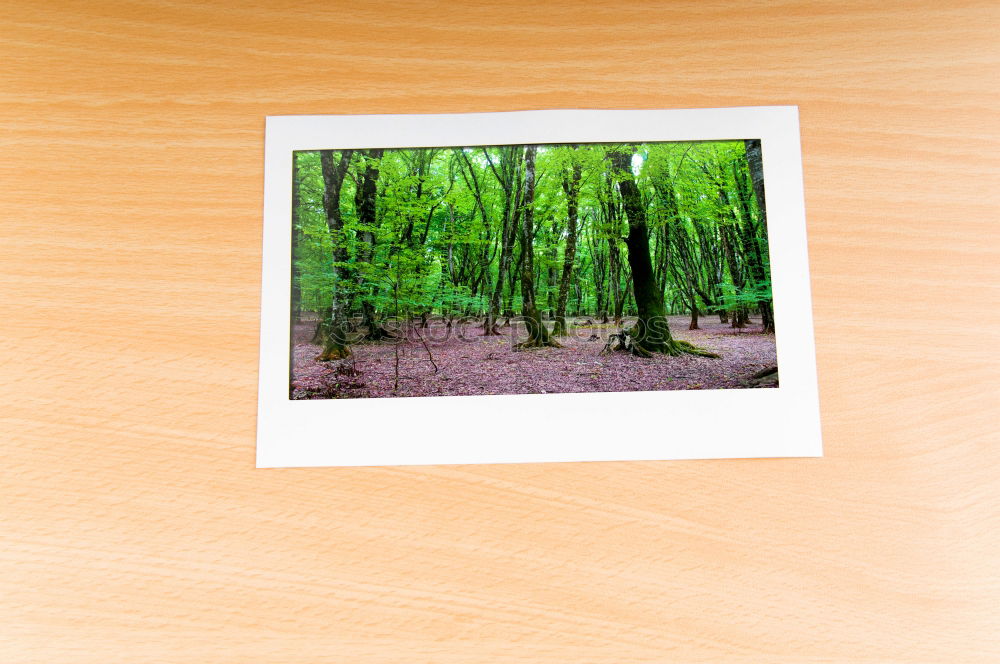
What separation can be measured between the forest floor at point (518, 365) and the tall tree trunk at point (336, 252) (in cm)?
3

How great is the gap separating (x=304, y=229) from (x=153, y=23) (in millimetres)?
585

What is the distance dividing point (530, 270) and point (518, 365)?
207 mm

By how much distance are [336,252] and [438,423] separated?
0.43 m

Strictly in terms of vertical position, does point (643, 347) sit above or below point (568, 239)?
below

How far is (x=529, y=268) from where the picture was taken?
1089 millimetres

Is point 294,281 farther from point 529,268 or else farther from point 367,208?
point 529,268

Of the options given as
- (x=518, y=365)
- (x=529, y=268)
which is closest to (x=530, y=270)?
(x=529, y=268)

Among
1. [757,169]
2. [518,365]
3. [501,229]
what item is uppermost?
[757,169]

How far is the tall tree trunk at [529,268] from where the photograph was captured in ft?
3.53

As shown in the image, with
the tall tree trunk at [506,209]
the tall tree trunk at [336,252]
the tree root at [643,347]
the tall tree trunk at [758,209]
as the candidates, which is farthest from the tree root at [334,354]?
the tall tree trunk at [758,209]

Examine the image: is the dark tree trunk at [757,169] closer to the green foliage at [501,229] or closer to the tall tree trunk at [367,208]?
the green foliage at [501,229]

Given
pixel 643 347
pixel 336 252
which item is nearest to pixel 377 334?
pixel 336 252

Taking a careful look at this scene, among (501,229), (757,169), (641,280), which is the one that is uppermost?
(757,169)

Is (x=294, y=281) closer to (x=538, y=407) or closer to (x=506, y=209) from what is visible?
(x=506, y=209)
